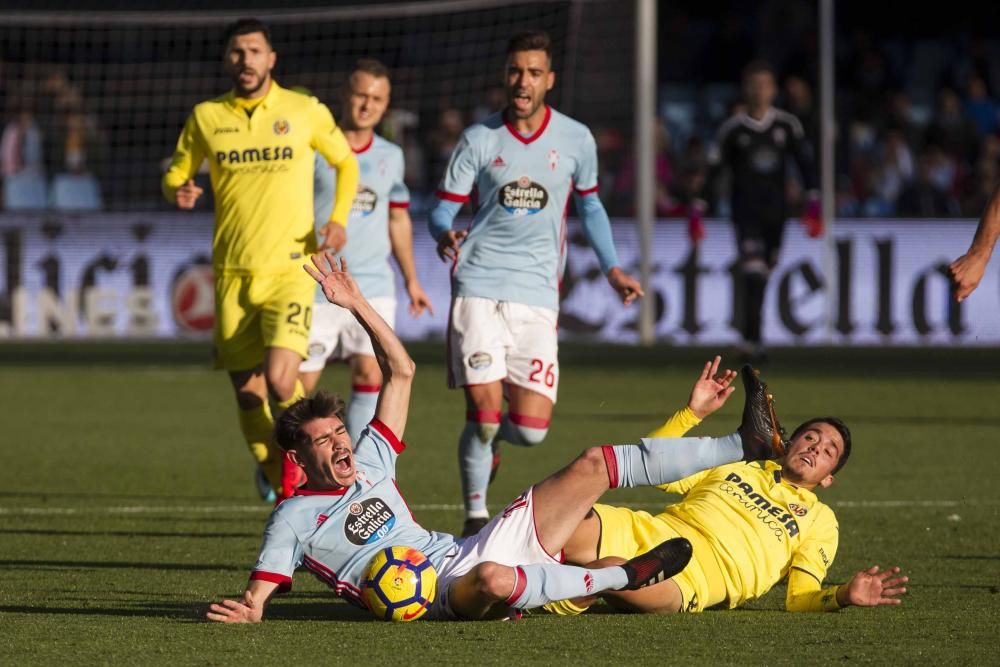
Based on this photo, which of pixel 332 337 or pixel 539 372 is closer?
pixel 539 372

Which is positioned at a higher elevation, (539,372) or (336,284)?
(336,284)

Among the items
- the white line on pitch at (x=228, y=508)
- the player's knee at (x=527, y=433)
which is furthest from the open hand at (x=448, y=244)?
the white line on pitch at (x=228, y=508)

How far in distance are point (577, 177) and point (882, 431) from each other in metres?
4.49

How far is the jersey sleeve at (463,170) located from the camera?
27.8 ft

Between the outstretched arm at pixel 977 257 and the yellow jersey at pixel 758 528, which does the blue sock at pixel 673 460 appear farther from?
the outstretched arm at pixel 977 257

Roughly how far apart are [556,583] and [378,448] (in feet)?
2.85

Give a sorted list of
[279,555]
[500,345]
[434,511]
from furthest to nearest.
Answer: [434,511] < [500,345] < [279,555]

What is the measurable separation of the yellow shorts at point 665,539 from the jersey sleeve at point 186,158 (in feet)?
10.7

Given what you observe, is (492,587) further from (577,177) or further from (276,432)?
(577,177)

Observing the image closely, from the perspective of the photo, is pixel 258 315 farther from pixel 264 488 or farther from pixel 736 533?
pixel 736 533

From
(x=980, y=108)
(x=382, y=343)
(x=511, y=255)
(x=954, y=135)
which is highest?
(x=980, y=108)

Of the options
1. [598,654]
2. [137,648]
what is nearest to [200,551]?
[137,648]

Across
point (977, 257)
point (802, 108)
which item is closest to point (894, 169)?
point (802, 108)

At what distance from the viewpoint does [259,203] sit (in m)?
8.71
